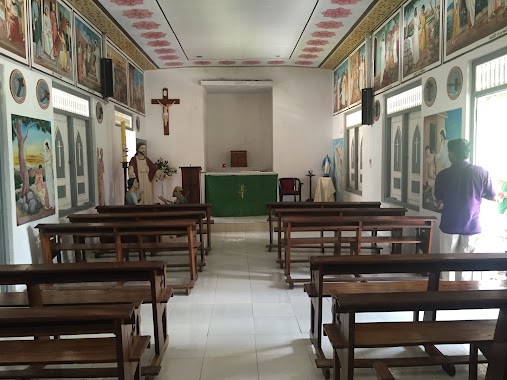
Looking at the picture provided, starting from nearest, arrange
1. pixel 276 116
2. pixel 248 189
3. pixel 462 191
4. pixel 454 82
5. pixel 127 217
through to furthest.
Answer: pixel 462 191, pixel 454 82, pixel 127 217, pixel 248 189, pixel 276 116

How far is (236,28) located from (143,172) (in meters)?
3.83

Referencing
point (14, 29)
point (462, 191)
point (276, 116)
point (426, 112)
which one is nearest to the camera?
point (462, 191)

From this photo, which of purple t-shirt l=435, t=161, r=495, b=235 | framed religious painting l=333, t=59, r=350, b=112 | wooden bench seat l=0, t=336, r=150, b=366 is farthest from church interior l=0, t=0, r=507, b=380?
purple t-shirt l=435, t=161, r=495, b=235

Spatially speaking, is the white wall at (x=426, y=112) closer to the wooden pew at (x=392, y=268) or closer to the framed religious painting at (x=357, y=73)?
the framed religious painting at (x=357, y=73)

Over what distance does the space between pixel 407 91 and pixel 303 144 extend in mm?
5883

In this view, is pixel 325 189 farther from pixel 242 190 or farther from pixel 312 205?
pixel 312 205

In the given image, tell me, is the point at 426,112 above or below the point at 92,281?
above

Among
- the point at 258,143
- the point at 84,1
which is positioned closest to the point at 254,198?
the point at 258,143

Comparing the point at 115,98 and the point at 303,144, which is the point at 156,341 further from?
the point at 303,144

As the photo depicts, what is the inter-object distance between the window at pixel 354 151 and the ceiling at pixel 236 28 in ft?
6.10

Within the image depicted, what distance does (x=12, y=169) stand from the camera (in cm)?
534

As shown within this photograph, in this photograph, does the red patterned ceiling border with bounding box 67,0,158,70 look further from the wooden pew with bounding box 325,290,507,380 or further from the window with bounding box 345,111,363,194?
the wooden pew with bounding box 325,290,507,380

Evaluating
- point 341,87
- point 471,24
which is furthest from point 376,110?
point 471,24

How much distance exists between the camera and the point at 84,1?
7.36 meters
